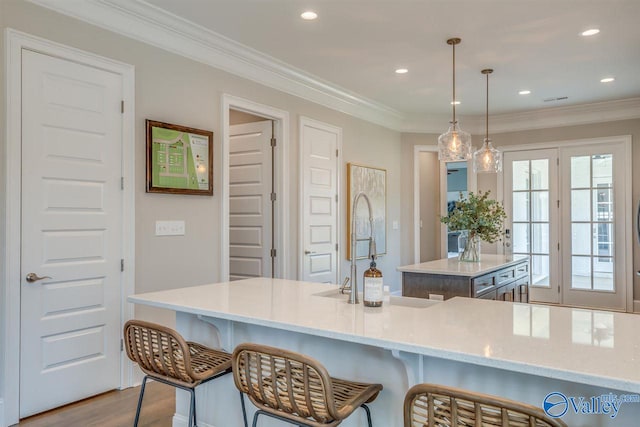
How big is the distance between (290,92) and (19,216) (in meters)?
2.72

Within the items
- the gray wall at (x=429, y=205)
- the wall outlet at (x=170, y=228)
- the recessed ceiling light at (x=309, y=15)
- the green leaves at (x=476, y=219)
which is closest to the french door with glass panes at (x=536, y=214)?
the gray wall at (x=429, y=205)

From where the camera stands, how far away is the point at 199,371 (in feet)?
6.37

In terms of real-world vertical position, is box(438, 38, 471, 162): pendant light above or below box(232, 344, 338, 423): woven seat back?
above

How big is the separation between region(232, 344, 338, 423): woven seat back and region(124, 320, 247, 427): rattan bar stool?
10.7 inches

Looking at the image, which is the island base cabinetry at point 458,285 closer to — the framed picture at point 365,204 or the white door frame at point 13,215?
the framed picture at point 365,204

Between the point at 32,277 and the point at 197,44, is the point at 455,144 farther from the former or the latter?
the point at 32,277

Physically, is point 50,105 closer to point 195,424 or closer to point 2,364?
point 2,364

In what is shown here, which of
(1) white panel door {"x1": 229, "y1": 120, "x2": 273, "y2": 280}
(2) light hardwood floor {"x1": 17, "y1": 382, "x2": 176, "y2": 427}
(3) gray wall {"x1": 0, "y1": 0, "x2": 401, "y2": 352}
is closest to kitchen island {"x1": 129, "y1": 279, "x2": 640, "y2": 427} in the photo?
(2) light hardwood floor {"x1": 17, "y1": 382, "x2": 176, "y2": 427}

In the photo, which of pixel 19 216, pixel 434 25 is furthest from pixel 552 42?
pixel 19 216

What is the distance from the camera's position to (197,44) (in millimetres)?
3568

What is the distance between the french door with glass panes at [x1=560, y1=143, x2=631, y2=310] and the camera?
577 cm

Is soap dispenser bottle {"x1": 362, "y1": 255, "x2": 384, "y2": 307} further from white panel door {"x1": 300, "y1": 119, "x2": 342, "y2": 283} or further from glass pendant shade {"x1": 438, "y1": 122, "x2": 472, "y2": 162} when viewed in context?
white panel door {"x1": 300, "y1": 119, "x2": 342, "y2": 283}

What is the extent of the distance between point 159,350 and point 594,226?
230 inches

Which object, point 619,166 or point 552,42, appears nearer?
point 552,42
